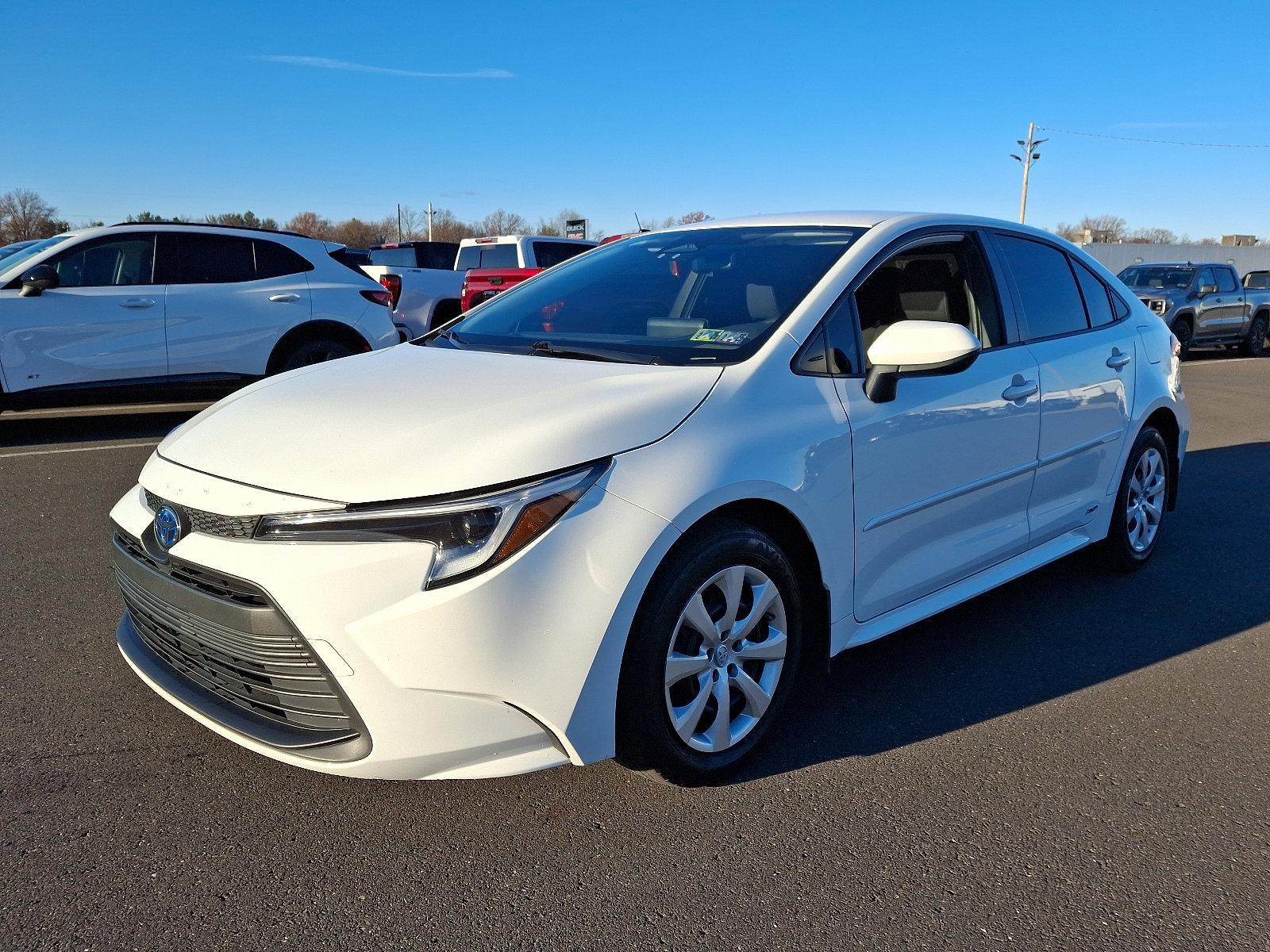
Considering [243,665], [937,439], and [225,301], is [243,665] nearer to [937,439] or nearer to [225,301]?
[937,439]

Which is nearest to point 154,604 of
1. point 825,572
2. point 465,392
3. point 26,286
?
point 465,392

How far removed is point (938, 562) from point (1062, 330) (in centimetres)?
142

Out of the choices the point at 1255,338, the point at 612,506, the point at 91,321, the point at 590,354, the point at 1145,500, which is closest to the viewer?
the point at 612,506

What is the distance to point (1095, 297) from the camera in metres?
4.68

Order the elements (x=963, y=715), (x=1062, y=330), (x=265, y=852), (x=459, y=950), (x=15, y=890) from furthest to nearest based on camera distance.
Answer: (x=1062, y=330) → (x=963, y=715) → (x=265, y=852) → (x=15, y=890) → (x=459, y=950)

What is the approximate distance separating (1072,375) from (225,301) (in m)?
7.17

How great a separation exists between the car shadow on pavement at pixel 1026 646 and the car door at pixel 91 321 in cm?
690

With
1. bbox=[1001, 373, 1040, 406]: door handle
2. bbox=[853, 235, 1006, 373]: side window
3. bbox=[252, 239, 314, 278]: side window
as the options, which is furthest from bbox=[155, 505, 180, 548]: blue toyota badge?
bbox=[252, 239, 314, 278]: side window

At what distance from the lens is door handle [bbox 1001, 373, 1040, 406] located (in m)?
3.79

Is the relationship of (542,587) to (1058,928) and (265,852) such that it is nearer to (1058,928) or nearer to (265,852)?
(265,852)

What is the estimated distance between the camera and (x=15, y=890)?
2.36 m

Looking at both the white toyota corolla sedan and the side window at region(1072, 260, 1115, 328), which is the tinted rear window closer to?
the side window at region(1072, 260, 1115, 328)

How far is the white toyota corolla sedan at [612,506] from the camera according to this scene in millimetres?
2375

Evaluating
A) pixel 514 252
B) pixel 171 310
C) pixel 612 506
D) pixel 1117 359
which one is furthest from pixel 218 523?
pixel 514 252
